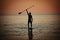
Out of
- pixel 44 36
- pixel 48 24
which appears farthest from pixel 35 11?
pixel 44 36

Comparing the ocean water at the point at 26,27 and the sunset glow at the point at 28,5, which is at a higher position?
the sunset glow at the point at 28,5

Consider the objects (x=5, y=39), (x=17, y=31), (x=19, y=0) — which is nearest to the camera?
(x=5, y=39)

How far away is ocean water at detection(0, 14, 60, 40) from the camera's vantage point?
211cm

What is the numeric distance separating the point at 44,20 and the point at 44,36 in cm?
30

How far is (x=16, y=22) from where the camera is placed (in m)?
2.26

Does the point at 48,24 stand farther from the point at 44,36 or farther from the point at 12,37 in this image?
the point at 12,37

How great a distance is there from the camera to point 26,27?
2.20 m

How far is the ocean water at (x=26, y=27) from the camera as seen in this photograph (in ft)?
6.92

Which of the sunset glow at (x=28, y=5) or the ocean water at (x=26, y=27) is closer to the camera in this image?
the ocean water at (x=26, y=27)

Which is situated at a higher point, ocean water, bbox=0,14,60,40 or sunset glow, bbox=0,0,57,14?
sunset glow, bbox=0,0,57,14

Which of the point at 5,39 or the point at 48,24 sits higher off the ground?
the point at 48,24

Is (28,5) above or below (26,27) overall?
above

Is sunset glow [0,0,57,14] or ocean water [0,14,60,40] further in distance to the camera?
sunset glow [0,0,57,14]

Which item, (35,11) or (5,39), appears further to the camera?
(35,11)
